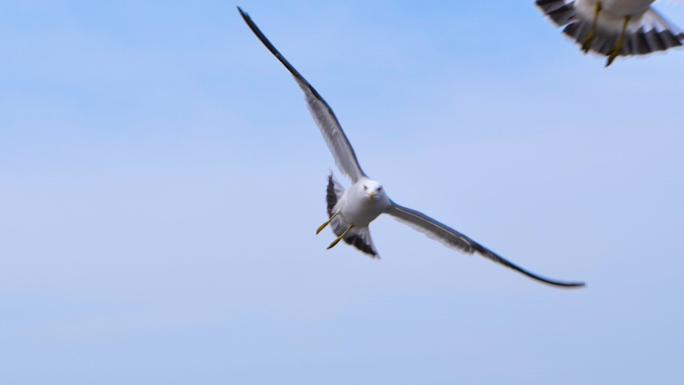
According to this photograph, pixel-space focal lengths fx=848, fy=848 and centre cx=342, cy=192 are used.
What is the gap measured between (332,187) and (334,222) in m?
0.61

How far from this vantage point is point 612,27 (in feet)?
37.9

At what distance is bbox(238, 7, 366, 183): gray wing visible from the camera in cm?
1195

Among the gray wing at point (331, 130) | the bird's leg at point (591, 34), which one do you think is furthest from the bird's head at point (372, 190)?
the bird's leg at point (591, 34)

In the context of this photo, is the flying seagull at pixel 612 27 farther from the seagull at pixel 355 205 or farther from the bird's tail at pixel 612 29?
the seagull at pixel 355 205

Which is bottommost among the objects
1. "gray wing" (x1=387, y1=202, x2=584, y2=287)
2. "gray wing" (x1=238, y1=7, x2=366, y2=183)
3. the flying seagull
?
"gray wing" (x1=387, y1=202, x2=584, y2=287)

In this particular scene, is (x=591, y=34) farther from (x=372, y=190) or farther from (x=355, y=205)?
(x=355, y=205)

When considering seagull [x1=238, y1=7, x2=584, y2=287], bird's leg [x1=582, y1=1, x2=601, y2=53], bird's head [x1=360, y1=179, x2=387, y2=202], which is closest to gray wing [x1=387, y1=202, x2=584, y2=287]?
seagull [x1=238, y1=7, x2=584, y2=287]

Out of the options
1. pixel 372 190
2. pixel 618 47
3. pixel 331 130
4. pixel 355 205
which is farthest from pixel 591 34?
pixel 355 205

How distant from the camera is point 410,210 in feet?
40.1

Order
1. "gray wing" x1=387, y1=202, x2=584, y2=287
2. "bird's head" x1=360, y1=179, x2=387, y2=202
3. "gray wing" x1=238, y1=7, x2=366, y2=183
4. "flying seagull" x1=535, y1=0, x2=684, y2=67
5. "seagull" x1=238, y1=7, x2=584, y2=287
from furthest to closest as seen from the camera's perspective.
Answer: "gray wing" x1=387, y1=202, x2=584, y2=287 → "gray wing" x1=238, y1=7, x2=366, y2=183 → "seagull" x1=238, y1=7, x2=584, y2=287 → "bird's head" x1=360, y1=179, x2=387, y2=202 → "flying seagull" x1=535, y1=0, x2=684, y2=67

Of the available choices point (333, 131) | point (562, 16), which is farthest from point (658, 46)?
point (333, 131)

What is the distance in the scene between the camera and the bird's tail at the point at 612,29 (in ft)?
36.7

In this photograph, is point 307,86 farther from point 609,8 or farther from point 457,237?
point 609,8

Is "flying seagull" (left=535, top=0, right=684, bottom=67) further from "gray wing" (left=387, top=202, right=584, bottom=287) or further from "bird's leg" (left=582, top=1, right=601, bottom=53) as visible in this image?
"gray wing" (left=387, top=202, right=584, bottom=287)
